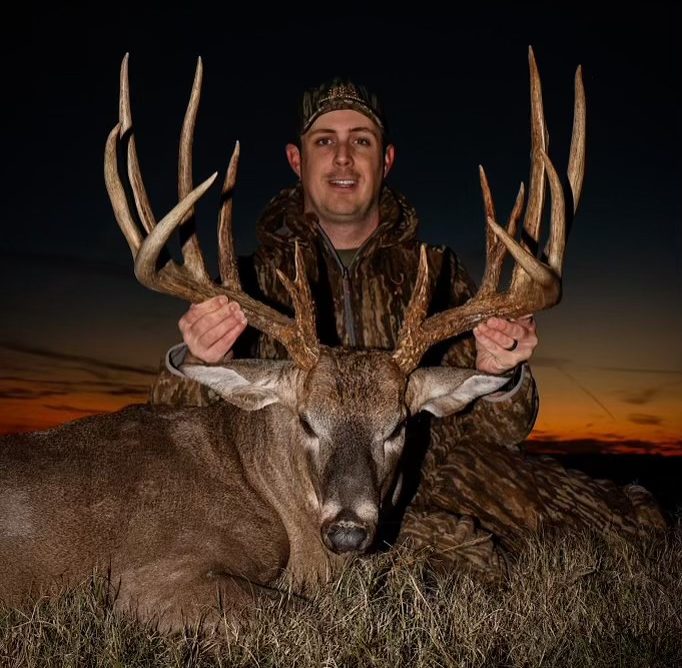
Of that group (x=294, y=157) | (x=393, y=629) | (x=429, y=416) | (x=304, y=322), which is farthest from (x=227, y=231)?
(x=294, y=157)

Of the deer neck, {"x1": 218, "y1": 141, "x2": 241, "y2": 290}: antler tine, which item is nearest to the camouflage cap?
{"x1": 218, "y1": 141, "x2": 241, "y2": 290}: antler tine

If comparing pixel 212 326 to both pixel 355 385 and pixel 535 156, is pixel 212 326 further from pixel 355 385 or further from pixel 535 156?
pixel 535 156

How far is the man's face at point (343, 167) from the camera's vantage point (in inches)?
291

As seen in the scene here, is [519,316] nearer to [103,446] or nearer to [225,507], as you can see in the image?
[225,507]

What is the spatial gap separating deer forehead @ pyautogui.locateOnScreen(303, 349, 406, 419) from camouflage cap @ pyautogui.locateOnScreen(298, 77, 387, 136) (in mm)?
3224

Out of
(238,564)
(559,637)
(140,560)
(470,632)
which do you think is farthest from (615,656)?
(140,560)

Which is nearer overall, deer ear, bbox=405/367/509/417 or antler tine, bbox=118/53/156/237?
antler tine, bbox=118/53/156/237

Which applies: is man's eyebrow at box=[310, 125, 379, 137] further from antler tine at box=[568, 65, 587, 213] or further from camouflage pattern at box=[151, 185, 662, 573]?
antler tine at box=[568, 65, 587, 213]

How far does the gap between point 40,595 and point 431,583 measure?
2.22m

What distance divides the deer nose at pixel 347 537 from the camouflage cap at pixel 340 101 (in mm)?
4357

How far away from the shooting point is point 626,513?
705 centimetres

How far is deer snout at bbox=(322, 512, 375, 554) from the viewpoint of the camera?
4.22 meters

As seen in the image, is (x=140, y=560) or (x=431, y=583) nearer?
(x=140, y=560)

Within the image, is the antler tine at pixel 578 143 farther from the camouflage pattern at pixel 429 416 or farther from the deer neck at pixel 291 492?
the deer neck at pixel 291 492
